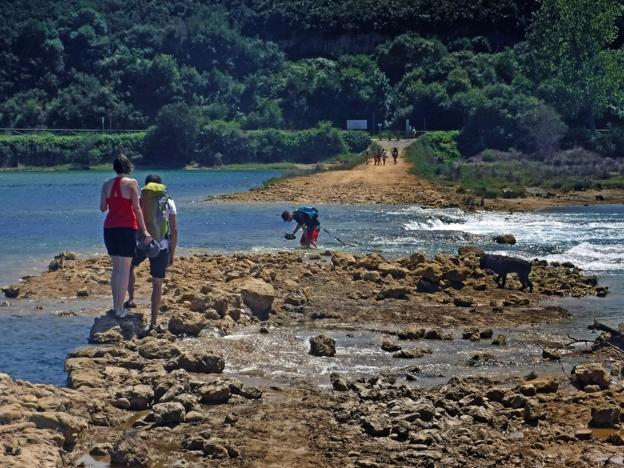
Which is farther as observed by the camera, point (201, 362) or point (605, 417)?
point (201, 362)

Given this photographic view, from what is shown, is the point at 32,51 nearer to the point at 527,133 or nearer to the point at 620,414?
the point at 527,133

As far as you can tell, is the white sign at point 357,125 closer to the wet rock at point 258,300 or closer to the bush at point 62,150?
the bush at point 62,150

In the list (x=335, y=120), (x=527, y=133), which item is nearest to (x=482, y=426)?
(x=527, y=133)

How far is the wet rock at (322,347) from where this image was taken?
14.1m

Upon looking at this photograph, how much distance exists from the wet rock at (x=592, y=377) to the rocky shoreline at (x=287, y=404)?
12mm

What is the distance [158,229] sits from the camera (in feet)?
48.7

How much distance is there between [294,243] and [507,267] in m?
8.68

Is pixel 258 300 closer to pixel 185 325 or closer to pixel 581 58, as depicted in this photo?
pixel 185 325

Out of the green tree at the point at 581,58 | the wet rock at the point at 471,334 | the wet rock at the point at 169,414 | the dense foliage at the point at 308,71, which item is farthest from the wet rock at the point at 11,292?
the green tree at the point at 581,58

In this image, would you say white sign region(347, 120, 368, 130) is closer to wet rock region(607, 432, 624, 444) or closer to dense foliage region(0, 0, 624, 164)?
dense foliage region(0, 0, 624, 164)

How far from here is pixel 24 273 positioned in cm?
2277

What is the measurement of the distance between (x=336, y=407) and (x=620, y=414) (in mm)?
2568

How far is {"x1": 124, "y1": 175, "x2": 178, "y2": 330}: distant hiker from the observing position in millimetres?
14711

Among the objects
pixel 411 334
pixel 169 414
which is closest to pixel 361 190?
pixel 411 334
